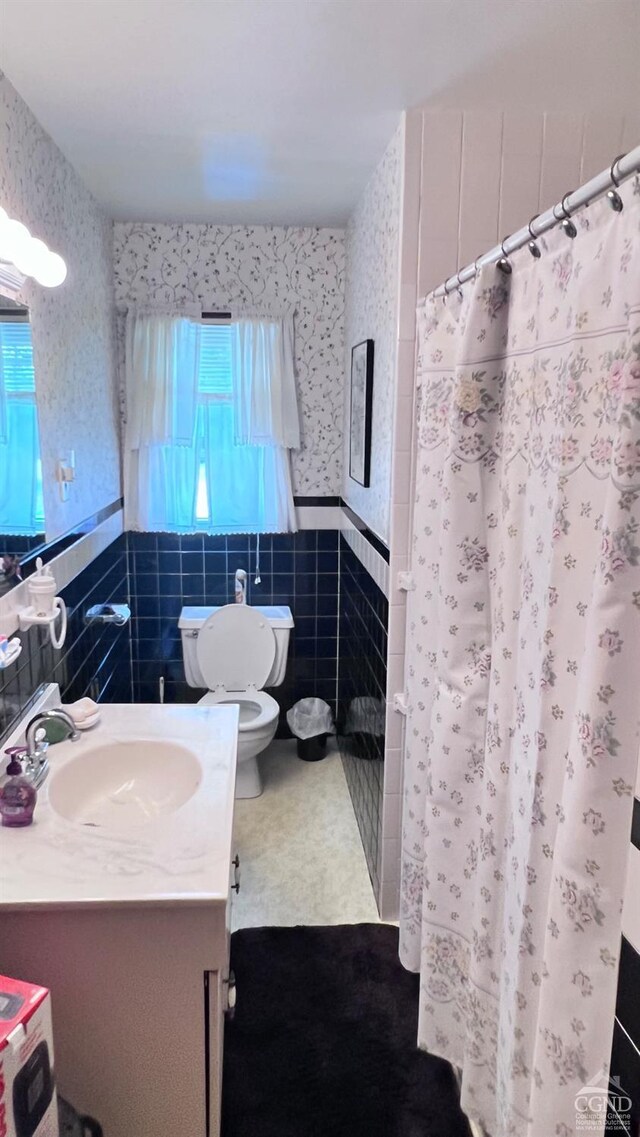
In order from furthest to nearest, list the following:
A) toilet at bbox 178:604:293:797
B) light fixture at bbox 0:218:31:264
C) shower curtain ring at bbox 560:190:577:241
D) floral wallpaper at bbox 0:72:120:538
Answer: toilet at bbox 178:604:293:797, floral wallpaper at bbox 0:72:120:538, light fixture at bbox 0:218:31:264, shower curtain ring at bbox 560:190:577:241

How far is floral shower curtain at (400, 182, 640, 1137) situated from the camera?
0.90m

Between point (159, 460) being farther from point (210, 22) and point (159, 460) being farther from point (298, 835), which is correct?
point (210, 22)

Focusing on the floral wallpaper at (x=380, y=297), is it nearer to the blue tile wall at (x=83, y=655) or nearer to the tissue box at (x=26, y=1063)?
the blue tile wall at (x=83, y=655)

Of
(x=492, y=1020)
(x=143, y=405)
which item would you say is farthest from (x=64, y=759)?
(x=143, y=405)

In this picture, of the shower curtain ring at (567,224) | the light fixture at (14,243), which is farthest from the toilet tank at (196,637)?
the shower curtain ring at (567,224)

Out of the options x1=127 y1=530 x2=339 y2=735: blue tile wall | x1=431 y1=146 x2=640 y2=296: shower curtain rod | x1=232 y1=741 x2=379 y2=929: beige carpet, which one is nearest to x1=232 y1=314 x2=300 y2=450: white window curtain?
x1=127 y1=530 x2=339 y2=735: blue tile wall

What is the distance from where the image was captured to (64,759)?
1.68 meters

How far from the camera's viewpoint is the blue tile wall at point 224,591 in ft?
10.7

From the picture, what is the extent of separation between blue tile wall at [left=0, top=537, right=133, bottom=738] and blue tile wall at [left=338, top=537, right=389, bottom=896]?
964 mm

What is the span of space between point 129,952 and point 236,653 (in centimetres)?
189

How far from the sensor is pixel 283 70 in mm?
1639

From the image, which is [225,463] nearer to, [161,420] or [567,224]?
[161,420]

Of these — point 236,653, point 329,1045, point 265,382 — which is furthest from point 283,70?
point 329,1045

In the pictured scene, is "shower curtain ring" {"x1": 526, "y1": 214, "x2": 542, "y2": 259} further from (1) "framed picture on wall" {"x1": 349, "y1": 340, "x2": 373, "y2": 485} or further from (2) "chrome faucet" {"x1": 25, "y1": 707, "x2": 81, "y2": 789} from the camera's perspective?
(2) "chrome faucet" {"x1": 25, "y1": 707, "x2": 81, "y2": 789}
